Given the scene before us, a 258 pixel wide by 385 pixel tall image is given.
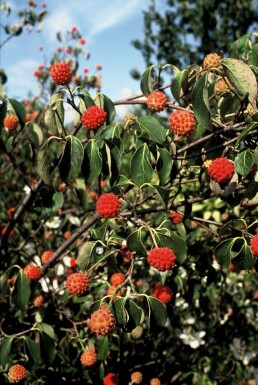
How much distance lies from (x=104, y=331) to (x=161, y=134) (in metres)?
0.52

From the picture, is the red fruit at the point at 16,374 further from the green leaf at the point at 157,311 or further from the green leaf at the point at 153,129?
the green leaf at the point at 153,129

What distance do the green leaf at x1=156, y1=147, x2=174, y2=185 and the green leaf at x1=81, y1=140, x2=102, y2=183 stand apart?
0.55 feet

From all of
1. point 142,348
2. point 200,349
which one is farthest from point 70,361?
point 200,349

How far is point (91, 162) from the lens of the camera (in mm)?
1260

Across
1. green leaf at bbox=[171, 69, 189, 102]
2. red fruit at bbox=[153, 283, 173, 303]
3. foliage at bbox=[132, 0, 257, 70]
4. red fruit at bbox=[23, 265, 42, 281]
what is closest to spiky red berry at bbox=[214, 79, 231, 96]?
green leaf at bbox=[171, 69, 189, 102]

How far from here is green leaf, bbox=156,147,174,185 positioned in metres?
1.30

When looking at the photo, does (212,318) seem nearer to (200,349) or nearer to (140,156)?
(200,349)

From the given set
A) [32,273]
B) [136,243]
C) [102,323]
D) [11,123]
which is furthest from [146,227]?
[11,123]

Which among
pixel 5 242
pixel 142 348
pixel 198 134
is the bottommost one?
pixel 142 348

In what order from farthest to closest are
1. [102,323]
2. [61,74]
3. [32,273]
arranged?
[32,273]
[61,74]
[102,323]

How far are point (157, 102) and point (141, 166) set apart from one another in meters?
0.19

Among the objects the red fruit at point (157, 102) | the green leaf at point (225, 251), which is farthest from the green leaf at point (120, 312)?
the red fruit at point (157, 102)

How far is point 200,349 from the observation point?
2.69 m

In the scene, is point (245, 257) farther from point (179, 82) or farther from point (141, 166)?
point (179, 82)
